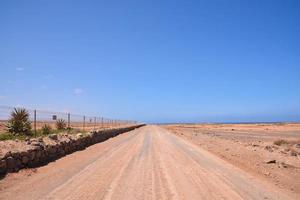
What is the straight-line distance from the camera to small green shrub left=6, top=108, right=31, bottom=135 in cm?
2330

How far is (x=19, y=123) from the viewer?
77.3 feet

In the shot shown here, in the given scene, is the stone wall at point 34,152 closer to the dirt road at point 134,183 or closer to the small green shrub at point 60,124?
the dirt road at point 134,183

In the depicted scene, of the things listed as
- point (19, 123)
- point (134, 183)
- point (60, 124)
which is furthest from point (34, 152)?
point (60, 124)

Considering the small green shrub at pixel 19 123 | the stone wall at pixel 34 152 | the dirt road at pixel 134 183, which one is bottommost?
the dirt road at pixel 134 183

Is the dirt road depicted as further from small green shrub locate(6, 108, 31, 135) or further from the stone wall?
small green shrub locate(6, 108, 31, 135)

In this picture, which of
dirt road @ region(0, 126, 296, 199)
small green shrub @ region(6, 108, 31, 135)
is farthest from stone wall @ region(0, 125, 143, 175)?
small green shrub @ region(6, 108, 31, 135)

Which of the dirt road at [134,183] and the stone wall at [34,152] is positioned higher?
the stone wall at [34,152]

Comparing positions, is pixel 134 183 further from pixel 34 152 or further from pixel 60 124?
pixel 60 124

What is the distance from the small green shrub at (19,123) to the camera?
76.4ft

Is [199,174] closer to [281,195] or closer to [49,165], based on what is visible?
[281,195]

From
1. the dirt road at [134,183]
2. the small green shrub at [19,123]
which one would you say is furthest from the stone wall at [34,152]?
the small green shrub at [19,123]

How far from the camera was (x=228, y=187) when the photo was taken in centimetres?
1042

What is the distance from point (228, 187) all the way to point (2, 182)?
6.72 metres

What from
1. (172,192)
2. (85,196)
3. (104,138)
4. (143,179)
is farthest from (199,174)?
(104,138)
